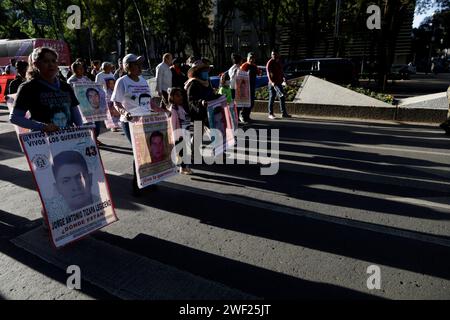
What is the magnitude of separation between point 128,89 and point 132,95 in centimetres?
10

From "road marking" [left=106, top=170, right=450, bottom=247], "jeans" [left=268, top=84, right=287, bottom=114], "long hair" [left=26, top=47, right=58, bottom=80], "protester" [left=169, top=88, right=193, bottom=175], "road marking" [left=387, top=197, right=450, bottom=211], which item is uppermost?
"long hair" [left=26, top=47, right=58, bottom=80]

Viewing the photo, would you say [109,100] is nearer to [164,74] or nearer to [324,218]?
[164,74]

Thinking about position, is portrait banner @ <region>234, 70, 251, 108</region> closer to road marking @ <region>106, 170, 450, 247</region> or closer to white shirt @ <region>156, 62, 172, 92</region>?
white shirt @ <region>156, 62, 172, 92</region>

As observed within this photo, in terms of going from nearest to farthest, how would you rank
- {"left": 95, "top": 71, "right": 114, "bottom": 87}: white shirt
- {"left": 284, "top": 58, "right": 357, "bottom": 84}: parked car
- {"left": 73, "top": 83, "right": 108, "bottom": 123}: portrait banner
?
{"left": 73, "top": 83, "right": 108, "bottom": 123}: portrait banner, {"left": 95, "top": 71, "right": 114, "bottom": 87}: white shirt, {"left": 284, "top": 58, "right": 357, "bottom": 84}: parked car

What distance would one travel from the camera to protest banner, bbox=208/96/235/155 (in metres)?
6.19

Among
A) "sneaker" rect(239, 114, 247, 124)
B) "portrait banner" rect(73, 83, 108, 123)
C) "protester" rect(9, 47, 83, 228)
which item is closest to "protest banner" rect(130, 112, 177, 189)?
"protester" rect(9, 47, 83, 228)

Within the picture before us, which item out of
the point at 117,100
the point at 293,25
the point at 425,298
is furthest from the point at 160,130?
the point at 293,25

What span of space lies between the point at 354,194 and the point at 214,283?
9.29 ft

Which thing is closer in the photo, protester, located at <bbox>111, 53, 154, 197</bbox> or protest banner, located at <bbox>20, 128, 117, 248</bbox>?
protest banner, located at <bbox>20, 128, 117, 248</bbox>

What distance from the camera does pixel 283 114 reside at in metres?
11.6

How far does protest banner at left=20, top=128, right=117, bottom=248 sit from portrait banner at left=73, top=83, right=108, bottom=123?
204 inches

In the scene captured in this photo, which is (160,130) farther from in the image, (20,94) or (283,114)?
(283,114)

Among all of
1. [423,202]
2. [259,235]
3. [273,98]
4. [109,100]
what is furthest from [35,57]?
[273,98]

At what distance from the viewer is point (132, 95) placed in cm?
509
